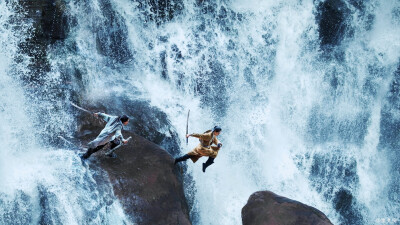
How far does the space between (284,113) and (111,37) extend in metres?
6.40

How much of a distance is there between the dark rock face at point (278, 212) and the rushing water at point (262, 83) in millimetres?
1633

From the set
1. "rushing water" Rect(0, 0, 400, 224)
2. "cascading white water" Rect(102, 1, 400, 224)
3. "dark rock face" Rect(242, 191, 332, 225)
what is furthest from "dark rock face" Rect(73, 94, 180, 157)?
"dark rock face" Rect(242, 191, 332, 225)

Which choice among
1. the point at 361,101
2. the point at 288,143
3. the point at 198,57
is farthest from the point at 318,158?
the point at 198,57

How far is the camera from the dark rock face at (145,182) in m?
6.50

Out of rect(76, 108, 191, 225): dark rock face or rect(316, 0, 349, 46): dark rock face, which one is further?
rect(316, 0, 349, 46): dark rock face

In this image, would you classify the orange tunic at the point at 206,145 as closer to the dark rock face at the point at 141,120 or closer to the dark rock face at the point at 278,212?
the dark rock face at the point at 278,212

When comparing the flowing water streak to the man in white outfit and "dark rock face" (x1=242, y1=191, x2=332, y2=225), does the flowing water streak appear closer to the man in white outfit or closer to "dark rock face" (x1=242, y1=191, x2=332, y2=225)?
"dark rock face" (x1=242, y1=191, x2=332, y2=225)

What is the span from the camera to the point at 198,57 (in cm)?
1111

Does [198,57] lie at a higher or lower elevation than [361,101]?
higher

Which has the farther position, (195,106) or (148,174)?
(195,106)

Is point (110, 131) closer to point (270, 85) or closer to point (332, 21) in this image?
point (270, 85)

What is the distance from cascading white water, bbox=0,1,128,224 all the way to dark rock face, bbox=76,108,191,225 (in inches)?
10.3

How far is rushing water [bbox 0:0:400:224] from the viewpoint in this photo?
32.7 ft

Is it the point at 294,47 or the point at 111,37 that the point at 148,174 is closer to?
the point at 111,37
